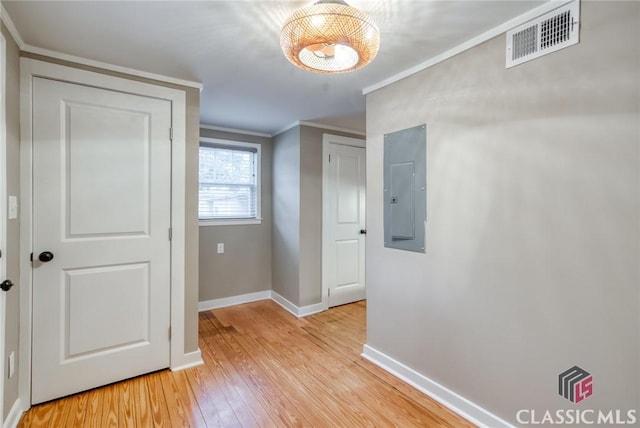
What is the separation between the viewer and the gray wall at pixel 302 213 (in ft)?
11.5

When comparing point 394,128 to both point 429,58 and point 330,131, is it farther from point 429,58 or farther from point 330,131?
point 330,131

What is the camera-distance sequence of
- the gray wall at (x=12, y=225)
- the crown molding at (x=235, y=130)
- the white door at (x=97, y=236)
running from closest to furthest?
the gray wall at (x=12, y=225) → the white door at (x=97, y=236) → the crown molding at (x=235, y=130)

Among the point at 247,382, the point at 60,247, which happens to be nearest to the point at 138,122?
the point at 60,247

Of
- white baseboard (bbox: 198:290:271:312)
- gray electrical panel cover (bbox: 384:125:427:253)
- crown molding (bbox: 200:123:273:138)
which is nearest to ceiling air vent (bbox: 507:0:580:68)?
gray electrical panel cover (bbox: 384:125:427:253)

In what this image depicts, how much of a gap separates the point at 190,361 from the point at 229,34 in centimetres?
230

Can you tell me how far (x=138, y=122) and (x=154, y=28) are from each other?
2.34 ft

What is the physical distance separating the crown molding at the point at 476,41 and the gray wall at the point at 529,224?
0.04 metres

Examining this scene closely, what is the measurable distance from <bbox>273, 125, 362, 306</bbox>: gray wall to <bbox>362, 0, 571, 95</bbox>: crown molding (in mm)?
1242

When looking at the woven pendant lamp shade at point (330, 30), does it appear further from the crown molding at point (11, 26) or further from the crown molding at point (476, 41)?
the crown molding at point (11, 26)

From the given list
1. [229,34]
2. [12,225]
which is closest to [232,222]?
[12,225]

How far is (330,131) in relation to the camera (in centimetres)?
368

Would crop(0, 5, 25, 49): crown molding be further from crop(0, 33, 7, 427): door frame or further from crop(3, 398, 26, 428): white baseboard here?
crop(3, 398, 26, 428): white baseboard

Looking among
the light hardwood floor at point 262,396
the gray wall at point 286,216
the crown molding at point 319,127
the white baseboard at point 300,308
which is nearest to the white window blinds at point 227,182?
the gray wall at point 286,216

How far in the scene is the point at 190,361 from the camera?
7.74 ft
